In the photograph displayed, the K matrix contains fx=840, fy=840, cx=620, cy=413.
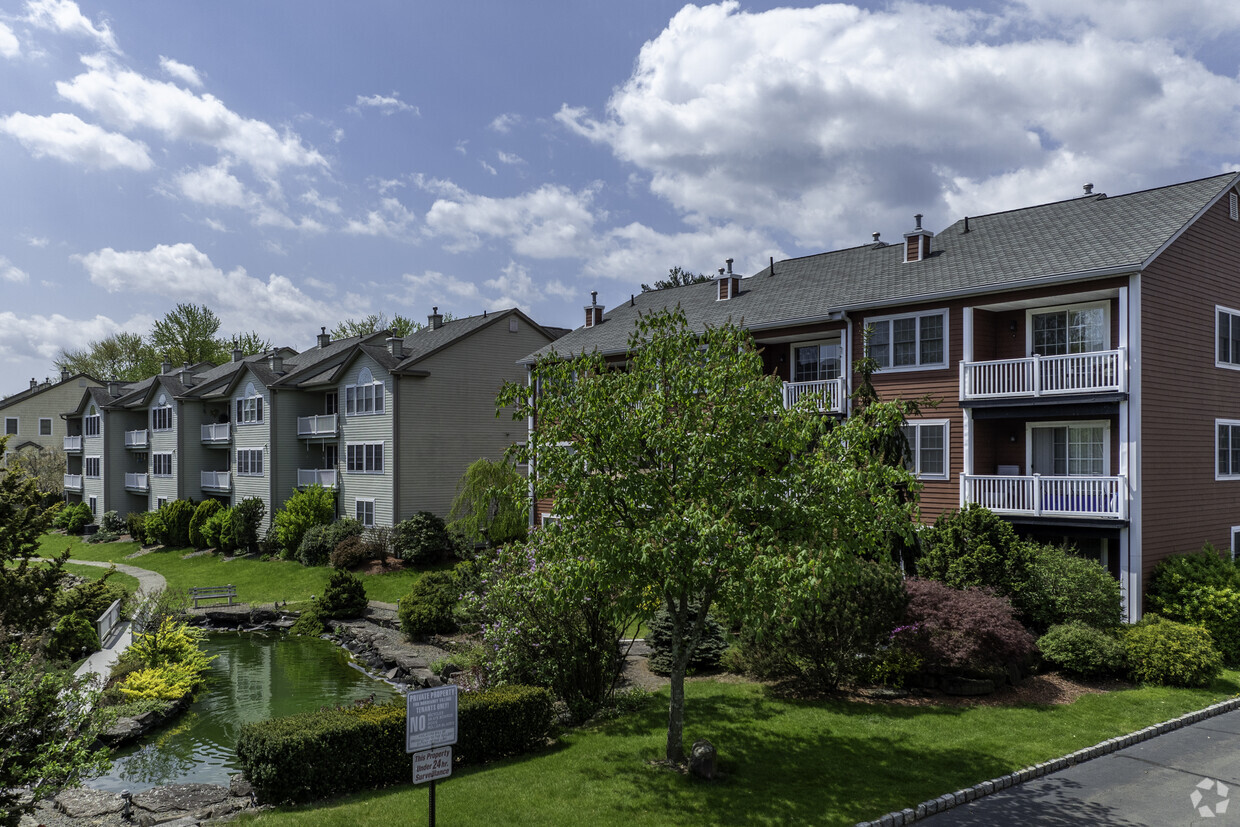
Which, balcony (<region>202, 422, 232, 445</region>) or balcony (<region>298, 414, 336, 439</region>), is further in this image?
balcony (<region>202, 422, 232, 445</region>)

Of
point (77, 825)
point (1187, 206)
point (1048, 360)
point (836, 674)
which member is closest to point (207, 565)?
point (77, 825)

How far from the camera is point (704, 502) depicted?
38.0 feet

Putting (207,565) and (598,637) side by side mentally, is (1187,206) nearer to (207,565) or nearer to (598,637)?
(598,637)

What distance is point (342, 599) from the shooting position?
95.7ft

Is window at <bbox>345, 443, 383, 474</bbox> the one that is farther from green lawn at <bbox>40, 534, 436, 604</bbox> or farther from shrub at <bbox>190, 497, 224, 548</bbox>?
shrub at <bbox>190, 497, 224, 548</bbox>

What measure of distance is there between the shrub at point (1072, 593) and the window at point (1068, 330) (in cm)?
585

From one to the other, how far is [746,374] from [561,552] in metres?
3.73

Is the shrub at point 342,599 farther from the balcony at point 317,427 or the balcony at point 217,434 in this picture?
the balcony at point 217,434

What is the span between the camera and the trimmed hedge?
11680 millimetres

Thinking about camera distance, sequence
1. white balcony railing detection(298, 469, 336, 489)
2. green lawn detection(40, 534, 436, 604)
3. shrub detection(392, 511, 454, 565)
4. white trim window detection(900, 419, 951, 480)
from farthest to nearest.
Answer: white balcony railing detection(298, 469, 336, 489) < shrub detection(392, 511, 454, 565) < green lawn detection(40, 534, 436, 604) < white trim window detection(900, 419, 951, 480)

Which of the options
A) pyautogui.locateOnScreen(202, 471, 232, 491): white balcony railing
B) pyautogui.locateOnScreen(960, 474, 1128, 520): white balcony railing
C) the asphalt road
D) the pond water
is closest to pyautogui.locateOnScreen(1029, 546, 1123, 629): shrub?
pyautogui.locateOnScreen(960, 474, 1128, 520): white balcony railing

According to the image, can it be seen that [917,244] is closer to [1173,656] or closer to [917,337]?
[917,337]

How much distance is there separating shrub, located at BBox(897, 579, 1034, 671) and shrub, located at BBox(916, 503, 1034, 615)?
195 centimetres

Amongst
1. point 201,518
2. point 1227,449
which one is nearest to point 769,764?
point 1227,449
